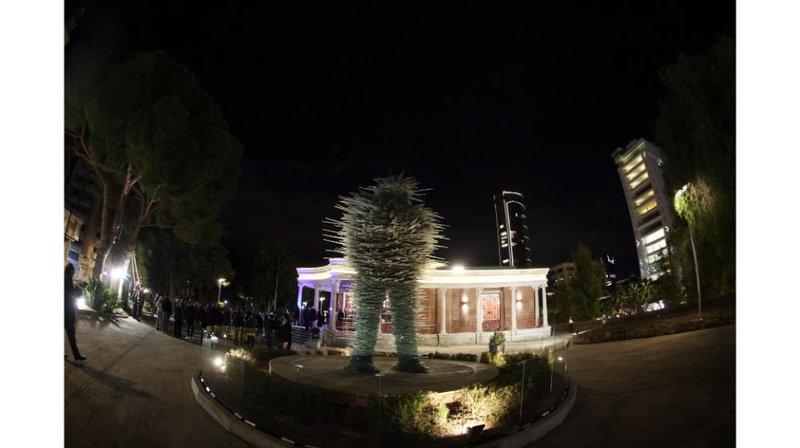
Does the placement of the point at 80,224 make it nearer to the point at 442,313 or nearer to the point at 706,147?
the point at 442,313

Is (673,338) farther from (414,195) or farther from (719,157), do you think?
(414,195)

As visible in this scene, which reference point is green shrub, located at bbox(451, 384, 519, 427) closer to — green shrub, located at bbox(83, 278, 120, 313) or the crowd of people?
the crowd of people

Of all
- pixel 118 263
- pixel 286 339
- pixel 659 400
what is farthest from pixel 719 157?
pixel 118 263

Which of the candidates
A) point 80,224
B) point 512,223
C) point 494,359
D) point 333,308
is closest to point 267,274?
point 80,224

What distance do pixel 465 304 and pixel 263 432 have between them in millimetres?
17734

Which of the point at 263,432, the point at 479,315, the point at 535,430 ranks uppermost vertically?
the point at 479,315

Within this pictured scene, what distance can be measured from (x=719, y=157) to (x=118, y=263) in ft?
Answer: 89.1

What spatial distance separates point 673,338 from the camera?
1137cm

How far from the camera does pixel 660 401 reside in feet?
21.9

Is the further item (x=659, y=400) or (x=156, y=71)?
(x=156, y=71)

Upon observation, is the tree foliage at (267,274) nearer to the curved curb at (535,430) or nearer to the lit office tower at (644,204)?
the curved curb at (535,430)

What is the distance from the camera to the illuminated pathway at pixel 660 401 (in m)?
5.68

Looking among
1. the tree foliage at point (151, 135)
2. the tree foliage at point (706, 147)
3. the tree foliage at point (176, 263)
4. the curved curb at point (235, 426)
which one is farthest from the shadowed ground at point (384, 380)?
the tree foliage at point (176, 263)
